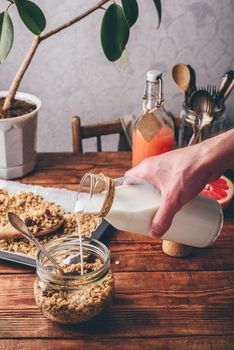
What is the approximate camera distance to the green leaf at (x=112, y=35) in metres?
1.54

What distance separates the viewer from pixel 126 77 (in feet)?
7.41

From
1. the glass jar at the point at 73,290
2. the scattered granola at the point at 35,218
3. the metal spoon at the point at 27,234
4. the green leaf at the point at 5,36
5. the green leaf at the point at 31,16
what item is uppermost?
the green leaf at the point at 31,16

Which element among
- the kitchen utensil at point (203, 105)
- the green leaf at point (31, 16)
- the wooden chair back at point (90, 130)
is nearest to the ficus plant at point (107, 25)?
the green leaf at point (31, 16)

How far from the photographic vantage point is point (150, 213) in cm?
115

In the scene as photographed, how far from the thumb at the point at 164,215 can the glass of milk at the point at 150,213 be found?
5 cm

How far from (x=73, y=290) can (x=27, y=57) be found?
33.9 inches

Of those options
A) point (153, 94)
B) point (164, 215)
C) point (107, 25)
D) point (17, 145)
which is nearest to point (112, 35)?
point (107, 25)

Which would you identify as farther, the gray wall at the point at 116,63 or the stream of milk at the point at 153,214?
Answer: the gray wall at the point at 116,63

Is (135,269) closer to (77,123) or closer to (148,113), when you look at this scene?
(148,113)

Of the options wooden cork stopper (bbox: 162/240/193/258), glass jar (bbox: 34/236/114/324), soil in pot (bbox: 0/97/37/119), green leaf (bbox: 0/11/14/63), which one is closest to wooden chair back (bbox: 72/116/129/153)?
soil in pot (bbox: 0/97/37/119)

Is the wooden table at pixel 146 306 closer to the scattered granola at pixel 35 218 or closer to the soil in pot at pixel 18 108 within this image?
the scattered granola at pixel 35 218

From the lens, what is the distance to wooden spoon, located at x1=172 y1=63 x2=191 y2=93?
1804mm

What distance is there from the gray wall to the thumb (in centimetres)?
123

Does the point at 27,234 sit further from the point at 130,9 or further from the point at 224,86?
the point at 224,86
